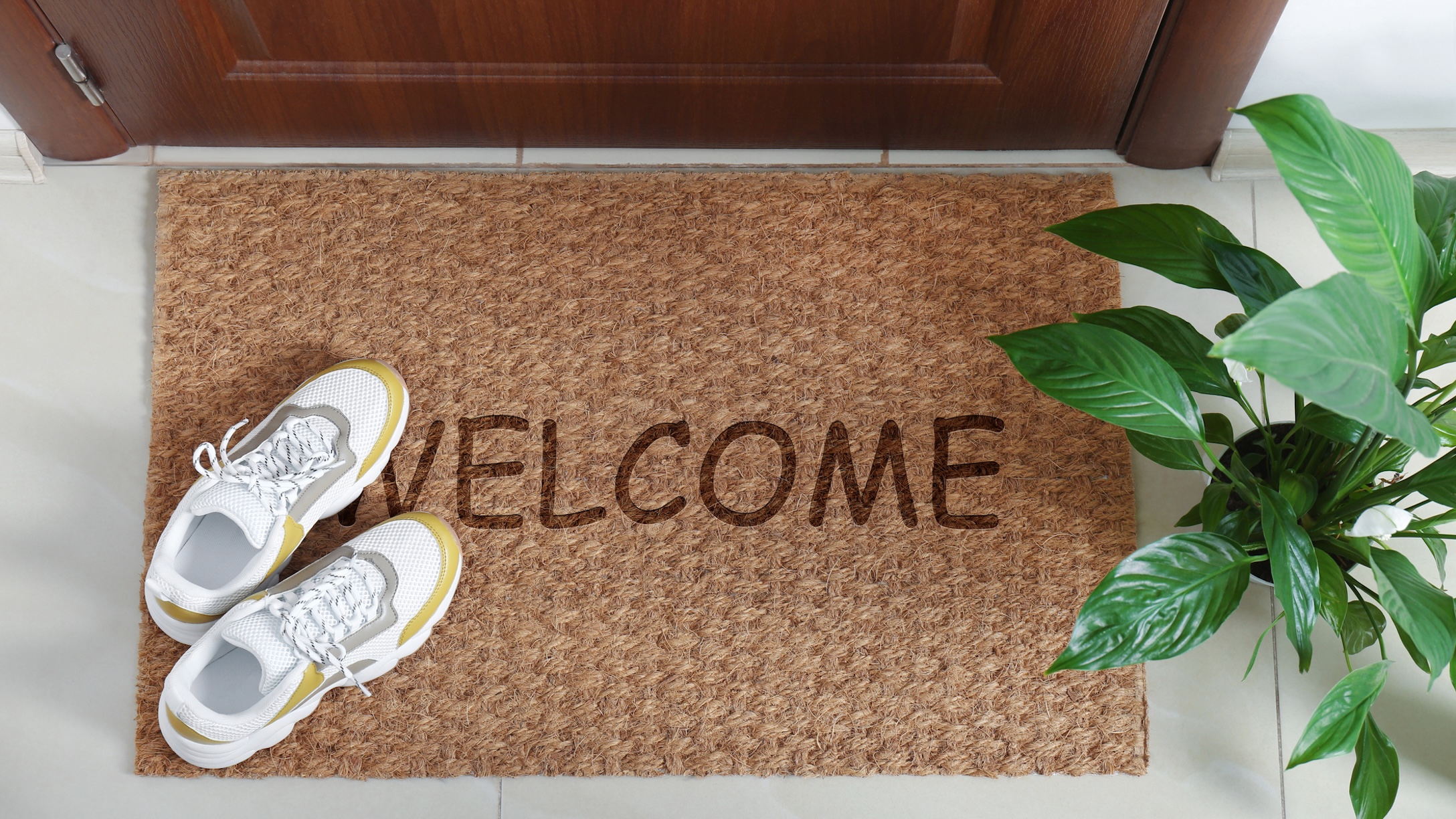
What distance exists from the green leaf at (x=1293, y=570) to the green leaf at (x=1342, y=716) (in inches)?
2.1

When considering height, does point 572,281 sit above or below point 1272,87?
below

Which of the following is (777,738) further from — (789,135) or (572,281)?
(789,135)

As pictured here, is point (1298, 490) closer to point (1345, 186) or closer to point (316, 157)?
point (1345, 186)

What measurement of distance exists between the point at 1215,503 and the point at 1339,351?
0.44 metres

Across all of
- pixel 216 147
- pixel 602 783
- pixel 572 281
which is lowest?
pixel 602 783

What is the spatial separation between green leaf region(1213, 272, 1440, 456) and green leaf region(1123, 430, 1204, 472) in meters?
0.32

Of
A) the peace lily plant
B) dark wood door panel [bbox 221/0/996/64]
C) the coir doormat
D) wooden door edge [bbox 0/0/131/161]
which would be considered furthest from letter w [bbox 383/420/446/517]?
the peace lily plant

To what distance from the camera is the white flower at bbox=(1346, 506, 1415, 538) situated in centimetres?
81

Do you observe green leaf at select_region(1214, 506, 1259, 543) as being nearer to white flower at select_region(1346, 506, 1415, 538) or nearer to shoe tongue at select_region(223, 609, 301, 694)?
white flower at select_region(1346, 506, 1415, 538)

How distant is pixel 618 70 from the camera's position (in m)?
1.15

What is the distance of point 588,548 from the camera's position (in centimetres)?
116

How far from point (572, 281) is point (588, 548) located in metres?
0.37

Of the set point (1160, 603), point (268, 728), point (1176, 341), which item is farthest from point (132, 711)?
point (1176, 341)

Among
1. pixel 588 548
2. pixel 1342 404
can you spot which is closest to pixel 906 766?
pixel 588 548
